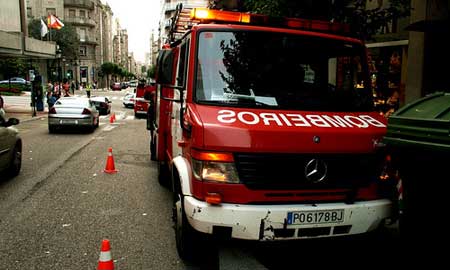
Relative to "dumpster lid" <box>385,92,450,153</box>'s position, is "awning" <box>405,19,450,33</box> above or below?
above

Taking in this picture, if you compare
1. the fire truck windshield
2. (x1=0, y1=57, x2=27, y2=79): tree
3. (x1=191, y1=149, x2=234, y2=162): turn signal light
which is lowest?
(x1=191, y1=149, x2=234, y2=162): turn signal light

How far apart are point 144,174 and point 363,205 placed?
5.99 metres

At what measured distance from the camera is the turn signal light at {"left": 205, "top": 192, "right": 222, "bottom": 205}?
3.71m

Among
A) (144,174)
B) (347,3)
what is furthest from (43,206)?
(347,3)

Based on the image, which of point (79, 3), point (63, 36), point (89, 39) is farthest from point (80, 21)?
point (63, 36)

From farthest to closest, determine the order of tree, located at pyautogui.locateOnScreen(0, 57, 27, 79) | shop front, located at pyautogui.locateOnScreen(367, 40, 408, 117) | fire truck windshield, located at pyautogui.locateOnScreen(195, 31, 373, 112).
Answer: tree, located at pyautogui.locateOnScreen(0, 57, 27, 79) < shop front, located at pyautogui.locateOnScreen(367, 40, 408, 117) < fire truck windshield, located at pyautogui.locateOnScreen(195, 31, 373, 112)

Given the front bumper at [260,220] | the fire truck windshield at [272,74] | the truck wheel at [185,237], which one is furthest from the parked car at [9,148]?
the front bumper at [260,220]

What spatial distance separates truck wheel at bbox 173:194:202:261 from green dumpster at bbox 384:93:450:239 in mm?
2037

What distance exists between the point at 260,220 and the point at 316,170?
26.7 inches

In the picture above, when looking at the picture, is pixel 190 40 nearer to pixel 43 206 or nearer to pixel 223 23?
pixel 223 23

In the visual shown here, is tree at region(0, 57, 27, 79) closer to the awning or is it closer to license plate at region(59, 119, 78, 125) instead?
license plate at region(59, 119, 78, 125)

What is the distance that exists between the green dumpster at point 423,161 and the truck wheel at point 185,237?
204cm

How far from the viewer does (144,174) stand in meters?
9.17

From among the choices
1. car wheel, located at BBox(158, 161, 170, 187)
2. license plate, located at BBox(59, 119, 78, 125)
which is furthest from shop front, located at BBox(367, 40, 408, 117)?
license plate, located at BBox(59, 119, 78, 125)
